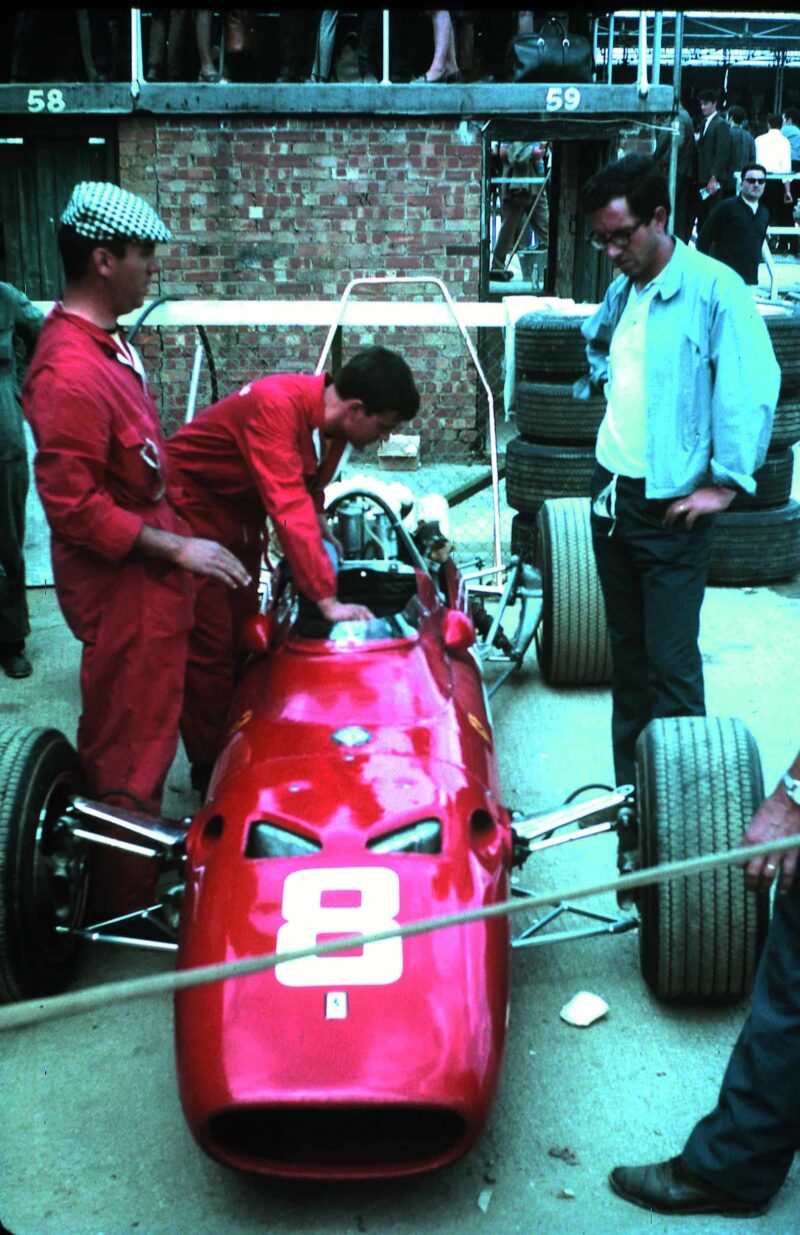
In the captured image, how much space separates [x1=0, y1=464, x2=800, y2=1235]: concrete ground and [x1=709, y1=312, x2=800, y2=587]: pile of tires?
3139 millimetres

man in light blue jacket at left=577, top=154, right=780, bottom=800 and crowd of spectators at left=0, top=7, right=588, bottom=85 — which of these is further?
crowd of spectators at left=0, top=7, right=588, bottom=85

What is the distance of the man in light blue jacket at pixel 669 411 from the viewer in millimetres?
3922

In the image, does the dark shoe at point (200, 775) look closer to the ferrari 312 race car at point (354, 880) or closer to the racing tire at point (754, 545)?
→ the ferrari 312 race car at point (354, 880)

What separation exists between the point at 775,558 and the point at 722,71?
19867mm

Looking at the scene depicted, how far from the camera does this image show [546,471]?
7.32 meters

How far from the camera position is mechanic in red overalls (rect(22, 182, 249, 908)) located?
368 cm

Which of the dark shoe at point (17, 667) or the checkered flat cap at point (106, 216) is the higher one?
the checkered flat cap at point (106, 216)

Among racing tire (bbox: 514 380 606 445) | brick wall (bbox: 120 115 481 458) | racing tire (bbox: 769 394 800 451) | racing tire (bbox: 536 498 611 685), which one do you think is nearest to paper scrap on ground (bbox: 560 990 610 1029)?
racing tire (bbox: 536 498 611 685)

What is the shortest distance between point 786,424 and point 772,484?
34cm

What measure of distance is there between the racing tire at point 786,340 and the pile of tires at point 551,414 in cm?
95

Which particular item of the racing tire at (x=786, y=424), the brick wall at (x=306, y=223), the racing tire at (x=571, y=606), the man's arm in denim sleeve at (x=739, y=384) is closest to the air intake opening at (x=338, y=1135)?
the man's arm in denim sleeve at (x=739, y=384)

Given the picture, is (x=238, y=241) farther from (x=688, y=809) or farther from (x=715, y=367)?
(x=688, y=809)

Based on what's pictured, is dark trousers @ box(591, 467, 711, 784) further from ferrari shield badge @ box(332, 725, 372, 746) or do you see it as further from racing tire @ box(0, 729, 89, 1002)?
racing tire @ box(0, 729, 89, 1002)

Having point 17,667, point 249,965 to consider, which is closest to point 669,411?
point 249,965
